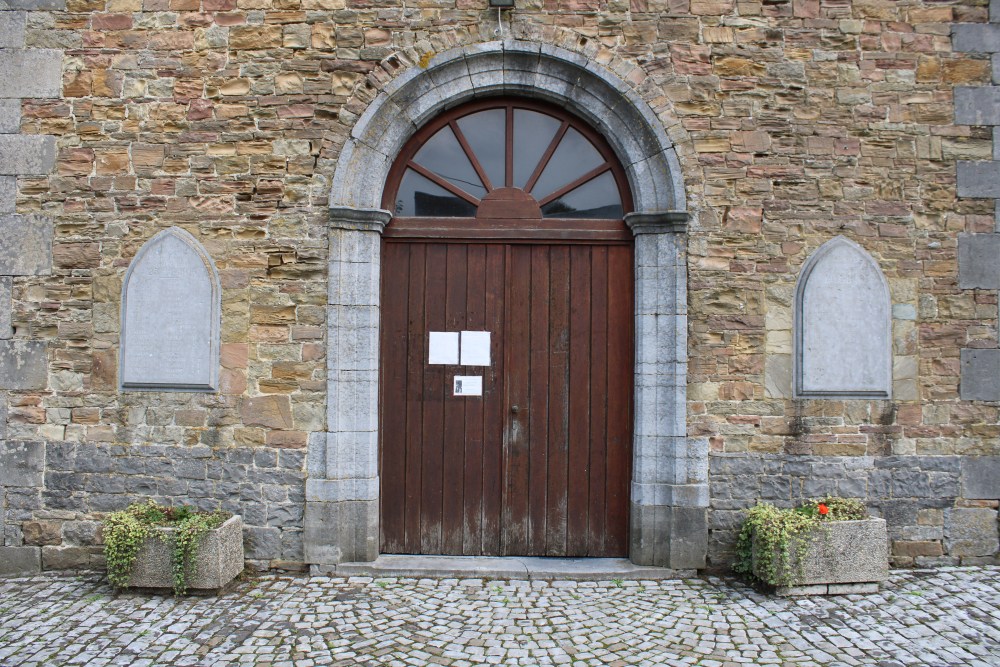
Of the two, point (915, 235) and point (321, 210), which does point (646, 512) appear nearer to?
point (915, 235)

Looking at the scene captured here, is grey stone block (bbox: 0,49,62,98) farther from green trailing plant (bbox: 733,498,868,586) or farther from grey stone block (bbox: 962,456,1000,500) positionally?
grey stone block (bbox: 962,456,1000,500)

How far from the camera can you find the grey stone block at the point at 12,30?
4547 millimetres

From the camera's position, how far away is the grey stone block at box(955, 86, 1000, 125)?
14.9 feet

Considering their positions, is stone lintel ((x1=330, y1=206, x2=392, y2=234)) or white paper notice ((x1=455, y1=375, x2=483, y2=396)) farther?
white paper notice ((x1=455, y1=375, x2=483, y2=396))

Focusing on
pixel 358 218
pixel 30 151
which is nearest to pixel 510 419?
pixel 358 218

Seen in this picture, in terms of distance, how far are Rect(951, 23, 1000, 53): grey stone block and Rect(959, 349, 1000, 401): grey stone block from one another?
6.89ft

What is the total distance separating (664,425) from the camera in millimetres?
4496

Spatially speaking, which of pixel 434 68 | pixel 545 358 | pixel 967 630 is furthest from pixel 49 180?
pixel 967 630

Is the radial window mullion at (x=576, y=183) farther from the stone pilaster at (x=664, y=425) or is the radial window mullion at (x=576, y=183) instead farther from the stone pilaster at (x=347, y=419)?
the stone pilaster at (x=347, y=419)

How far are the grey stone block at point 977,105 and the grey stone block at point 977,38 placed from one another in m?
0.27

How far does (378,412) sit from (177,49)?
2886mm

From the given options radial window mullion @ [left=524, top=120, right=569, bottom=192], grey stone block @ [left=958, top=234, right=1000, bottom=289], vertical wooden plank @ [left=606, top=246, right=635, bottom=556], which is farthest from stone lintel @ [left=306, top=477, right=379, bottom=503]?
grey stone block @ [left=958, top=234, right=1000, bottom=289]

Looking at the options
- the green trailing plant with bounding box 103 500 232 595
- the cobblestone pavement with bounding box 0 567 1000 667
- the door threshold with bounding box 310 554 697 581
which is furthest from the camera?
the door threshold with bounding box 310 554 697 581

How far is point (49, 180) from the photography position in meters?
4.54
